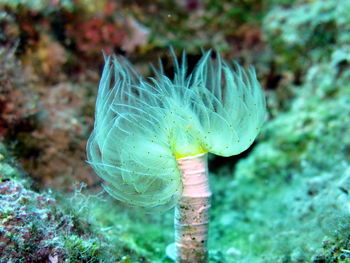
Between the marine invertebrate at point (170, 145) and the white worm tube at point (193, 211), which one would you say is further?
A: the white worm tube at point (193, 211)

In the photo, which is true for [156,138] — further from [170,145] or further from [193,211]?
[193,211]

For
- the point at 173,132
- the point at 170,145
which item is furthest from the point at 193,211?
the point at 173,132

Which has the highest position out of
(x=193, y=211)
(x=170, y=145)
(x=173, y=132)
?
(x=173, y=132)

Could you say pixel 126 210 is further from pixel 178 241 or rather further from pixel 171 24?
pixel 171 24

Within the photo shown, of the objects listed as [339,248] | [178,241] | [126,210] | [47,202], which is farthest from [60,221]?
[339,248]

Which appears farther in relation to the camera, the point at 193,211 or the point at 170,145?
the point at 193,211
